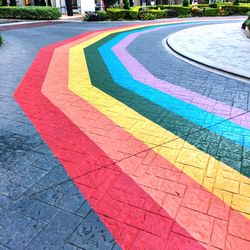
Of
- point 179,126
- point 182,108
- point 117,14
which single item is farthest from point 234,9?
point 179,126

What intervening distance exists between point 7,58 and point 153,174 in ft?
31.5

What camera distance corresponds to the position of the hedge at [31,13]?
90.2 feet

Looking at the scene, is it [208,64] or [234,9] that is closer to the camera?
[208,64]

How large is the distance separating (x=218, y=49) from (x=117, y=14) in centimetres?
1831

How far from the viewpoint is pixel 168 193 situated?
3.78 meters

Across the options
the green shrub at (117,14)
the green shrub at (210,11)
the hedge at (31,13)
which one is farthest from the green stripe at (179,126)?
the green shrub at (210,11)

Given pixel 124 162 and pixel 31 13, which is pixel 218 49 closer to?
pixel 124 162

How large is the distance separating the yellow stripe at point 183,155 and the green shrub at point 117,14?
22.7 metres

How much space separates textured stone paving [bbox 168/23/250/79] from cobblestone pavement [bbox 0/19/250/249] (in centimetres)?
122

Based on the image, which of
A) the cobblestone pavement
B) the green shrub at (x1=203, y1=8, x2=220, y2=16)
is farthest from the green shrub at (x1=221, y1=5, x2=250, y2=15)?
the cobblestone pavement

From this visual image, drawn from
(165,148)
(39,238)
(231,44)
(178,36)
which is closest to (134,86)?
(165,148)

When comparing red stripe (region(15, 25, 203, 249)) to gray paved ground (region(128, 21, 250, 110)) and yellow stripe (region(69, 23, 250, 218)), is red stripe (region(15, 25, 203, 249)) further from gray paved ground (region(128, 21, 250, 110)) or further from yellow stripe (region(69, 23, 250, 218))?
gray paved ground (region(128, 21, 250, 110))

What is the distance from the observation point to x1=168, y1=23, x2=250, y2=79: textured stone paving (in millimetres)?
9430

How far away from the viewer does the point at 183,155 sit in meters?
4.63
